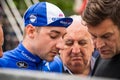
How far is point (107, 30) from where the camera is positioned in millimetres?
2084

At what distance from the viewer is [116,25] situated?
206 centimetres

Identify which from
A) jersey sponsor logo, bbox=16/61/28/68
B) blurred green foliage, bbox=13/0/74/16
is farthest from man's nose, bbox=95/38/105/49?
blurred green foliage, bbox=13/0/74/16

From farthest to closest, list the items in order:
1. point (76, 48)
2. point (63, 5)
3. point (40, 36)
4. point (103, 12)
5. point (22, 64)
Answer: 1. point (63, 5)
2. point (76, 48)
3. point (40, 36)
4. point (22, 64)
5. point (103, 12)

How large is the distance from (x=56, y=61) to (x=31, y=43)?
297 millimetres

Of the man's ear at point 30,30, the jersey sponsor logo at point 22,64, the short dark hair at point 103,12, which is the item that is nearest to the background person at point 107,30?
the short dark hair at point 103,12

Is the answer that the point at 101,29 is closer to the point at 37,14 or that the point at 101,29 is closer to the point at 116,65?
the point at 116,65

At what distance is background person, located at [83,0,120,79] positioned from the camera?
206cm

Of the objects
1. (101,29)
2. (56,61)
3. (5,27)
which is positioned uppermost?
(101,29)

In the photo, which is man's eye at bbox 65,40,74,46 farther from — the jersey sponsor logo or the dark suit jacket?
the dark suit jacket

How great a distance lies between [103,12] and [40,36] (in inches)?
33.6

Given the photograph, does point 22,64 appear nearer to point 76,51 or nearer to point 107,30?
point 76,51

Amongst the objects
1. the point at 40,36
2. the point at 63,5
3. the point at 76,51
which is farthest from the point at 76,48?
the point at 63,5

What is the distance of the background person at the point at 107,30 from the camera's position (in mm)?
2061

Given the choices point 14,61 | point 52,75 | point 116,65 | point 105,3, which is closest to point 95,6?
point 105,3
